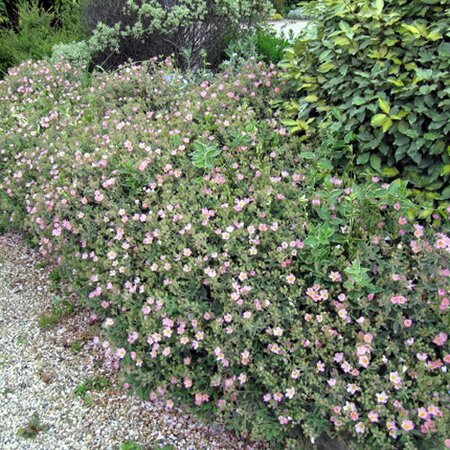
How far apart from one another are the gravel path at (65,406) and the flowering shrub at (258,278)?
21 centimetres

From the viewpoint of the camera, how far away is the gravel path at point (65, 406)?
2.32m

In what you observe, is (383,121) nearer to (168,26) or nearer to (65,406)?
(65,406)

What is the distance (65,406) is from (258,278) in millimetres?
1172

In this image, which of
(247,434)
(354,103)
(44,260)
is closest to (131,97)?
(44,260)

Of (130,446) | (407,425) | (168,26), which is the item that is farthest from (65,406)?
(168,26)

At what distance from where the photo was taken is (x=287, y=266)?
2158 mm

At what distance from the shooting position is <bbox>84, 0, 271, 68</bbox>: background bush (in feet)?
→ 15.5

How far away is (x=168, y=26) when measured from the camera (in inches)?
189

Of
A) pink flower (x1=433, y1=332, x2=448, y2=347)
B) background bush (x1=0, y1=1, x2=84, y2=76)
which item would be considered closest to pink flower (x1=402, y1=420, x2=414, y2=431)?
pink flower (x1=433, y1=332, x2=448, y2=347)

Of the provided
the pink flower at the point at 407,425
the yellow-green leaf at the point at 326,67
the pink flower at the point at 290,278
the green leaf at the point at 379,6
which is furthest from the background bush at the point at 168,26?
the pink flower at the point at 407,425

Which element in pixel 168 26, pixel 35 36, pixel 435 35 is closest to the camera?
pixel 435 35

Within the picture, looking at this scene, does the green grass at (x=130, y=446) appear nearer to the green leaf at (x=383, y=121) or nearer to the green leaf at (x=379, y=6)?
the green leaf at (x=383, y=121)

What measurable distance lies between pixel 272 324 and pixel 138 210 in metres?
0.95

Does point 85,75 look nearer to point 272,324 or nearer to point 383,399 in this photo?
point 272,324
